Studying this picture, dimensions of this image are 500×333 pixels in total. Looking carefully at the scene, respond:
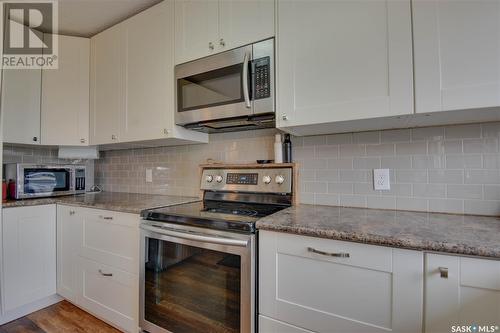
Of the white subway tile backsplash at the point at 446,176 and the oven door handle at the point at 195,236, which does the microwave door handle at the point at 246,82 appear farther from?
the white subway tile backsplash at the point at 446,176

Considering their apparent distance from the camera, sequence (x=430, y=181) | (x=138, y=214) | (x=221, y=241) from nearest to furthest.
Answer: (x=221, y=241), (x=430, y=181), (x=138, y=214)

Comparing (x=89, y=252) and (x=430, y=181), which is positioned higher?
(x=430, y=181)

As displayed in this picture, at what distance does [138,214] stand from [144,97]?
0.93m

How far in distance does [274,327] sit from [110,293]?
120cm

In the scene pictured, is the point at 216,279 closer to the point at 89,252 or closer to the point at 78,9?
the point at 89,252

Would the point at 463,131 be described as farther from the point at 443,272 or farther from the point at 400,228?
the point at 443,272

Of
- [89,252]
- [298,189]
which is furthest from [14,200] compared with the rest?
[298,189]

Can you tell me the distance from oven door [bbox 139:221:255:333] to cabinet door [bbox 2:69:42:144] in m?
1.49

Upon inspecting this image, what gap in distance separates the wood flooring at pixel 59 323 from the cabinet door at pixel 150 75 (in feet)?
4.57

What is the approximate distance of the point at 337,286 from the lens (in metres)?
0.98

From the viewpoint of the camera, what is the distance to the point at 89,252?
177 cm

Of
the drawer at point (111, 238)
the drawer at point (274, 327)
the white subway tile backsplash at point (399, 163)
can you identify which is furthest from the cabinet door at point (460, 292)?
the drawer at point (111, 238)

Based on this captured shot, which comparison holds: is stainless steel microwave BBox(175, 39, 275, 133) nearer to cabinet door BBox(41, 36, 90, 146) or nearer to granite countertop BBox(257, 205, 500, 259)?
granite countertop BBox(257, 205, 500, 259)

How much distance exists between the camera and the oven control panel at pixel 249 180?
5.17 feet
